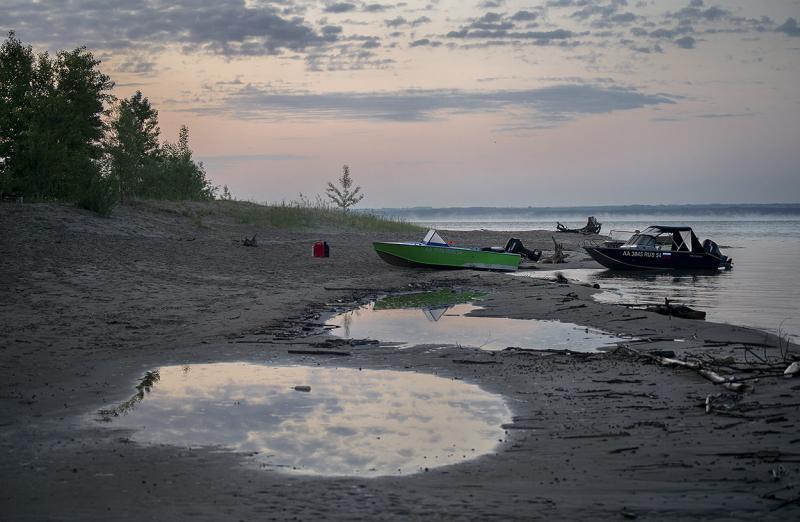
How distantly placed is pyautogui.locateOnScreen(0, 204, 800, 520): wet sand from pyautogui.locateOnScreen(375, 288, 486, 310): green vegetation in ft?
4.05

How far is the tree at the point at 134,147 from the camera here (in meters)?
50.8

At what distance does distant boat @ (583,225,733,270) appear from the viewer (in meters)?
39.8

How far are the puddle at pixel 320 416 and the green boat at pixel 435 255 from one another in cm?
1968

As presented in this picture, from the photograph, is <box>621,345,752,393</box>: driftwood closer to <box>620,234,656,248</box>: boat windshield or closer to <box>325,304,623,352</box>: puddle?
<box>325,304,623,352</box>: puddle

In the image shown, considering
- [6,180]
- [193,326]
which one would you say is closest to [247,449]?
[193,326]

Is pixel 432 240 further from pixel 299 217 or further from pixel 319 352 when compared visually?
pixel 319 352

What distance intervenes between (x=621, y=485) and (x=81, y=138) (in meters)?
45.5

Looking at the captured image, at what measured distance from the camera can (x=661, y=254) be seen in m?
40.5

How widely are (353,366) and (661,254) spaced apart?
1217 inches

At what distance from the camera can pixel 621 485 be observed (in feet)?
23.3

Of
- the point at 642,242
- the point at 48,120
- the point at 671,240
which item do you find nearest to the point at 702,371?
the point at 642,242

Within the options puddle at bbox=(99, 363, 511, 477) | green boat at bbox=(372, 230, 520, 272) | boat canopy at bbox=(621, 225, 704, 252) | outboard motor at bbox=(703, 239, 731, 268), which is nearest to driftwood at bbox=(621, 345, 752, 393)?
puddle at bbox=(99, 363, 511, 477)

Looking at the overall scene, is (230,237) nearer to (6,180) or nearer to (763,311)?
(6,180)

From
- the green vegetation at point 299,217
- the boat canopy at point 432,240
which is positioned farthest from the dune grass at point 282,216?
the boat canopy at point 432,240
